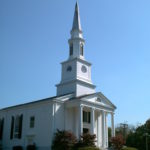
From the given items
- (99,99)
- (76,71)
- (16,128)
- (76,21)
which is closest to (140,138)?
(99,99)

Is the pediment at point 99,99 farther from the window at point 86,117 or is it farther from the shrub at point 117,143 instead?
→ the shrub at point 117,143

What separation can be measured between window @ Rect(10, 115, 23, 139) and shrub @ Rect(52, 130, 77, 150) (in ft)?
28.4

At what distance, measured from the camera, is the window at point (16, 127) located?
41.9 m

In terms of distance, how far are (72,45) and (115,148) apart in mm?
18261

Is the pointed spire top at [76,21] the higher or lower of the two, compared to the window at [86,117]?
→ higher

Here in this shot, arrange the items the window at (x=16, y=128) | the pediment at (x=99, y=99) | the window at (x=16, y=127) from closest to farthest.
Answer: the pediment at (x=99, y=99) < the window at (x=16, y=127) < the window at (x=16, y=128)

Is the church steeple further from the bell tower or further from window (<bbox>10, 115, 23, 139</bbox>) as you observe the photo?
window (<bbox>10, 115, 23, 139</bbox>)

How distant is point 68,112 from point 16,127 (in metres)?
9.68

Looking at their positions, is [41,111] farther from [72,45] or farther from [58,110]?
[72,45]

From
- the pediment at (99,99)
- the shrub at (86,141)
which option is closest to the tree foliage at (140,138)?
the pediment at (99,99)

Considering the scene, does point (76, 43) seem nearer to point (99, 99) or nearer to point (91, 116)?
point (99, 99)

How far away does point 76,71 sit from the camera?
141 ft

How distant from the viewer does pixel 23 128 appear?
136 ft

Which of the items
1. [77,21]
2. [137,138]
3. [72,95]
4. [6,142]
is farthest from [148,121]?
[6,142]
